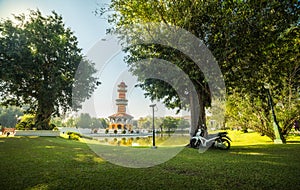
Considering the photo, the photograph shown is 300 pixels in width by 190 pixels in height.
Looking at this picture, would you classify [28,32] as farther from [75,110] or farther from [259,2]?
[259,2]

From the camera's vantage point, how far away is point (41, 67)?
1852 centimetres

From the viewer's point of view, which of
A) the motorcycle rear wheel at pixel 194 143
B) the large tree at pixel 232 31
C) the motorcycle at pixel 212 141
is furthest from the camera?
the motorcycle rear wheel at pixel 194 143

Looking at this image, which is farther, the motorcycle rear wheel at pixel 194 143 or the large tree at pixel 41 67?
the large tree at pixel 41 67

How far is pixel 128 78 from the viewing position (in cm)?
1269

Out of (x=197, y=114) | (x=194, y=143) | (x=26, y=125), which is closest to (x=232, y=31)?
(x=197, y=114)

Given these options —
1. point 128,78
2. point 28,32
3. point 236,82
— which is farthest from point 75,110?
point 236,82

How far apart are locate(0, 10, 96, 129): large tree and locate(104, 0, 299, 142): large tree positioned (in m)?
10.9

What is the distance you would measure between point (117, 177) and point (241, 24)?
8.20m

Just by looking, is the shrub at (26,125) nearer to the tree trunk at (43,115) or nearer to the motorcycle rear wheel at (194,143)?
the tree trunk at (43,115)

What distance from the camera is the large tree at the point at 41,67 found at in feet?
55.5

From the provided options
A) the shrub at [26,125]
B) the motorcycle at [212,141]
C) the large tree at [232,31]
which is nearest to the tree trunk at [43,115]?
the shrub at [26,125]

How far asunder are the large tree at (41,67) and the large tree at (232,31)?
35.6 ft

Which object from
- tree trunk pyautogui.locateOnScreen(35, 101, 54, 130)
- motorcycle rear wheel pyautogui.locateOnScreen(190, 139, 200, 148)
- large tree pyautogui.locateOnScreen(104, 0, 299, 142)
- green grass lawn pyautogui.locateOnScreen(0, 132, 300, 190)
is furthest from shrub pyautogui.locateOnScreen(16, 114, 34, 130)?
motorcycle rear wheel pyautogui.locateOnScreen(190, 139, 200, 148)

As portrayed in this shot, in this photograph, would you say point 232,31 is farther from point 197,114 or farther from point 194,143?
point 194,143
